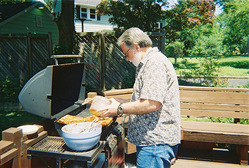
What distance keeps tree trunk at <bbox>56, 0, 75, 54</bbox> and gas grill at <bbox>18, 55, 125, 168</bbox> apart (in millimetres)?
5278

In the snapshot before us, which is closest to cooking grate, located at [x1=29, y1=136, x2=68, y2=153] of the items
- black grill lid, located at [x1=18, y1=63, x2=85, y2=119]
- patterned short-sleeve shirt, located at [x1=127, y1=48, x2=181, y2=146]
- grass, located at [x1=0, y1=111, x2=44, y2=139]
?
black grill lid, located at [x1=18, y1=63, x2=85, y2=119]

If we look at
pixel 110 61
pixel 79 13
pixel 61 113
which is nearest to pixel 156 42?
pixel 110 61

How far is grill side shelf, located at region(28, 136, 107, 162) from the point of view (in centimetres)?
176

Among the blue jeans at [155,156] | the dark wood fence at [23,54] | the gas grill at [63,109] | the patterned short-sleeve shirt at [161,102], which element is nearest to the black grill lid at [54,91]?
the gas grill at [63,109]

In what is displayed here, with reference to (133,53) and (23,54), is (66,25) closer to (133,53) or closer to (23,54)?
(23,54)

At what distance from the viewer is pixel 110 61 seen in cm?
796

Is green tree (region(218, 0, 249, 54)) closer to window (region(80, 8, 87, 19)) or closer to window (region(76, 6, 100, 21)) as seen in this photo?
window (region(76, 6, 100, 21))

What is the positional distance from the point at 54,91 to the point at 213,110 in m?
3.11

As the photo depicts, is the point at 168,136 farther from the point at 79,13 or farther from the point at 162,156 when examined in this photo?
the point at 79,13

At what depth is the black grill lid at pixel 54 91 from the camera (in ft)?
6.97

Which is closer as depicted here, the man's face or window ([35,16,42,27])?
the man's face

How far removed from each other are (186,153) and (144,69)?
8.87 feet

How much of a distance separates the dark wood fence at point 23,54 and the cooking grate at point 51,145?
654cm

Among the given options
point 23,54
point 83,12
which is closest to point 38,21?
point 83,12
